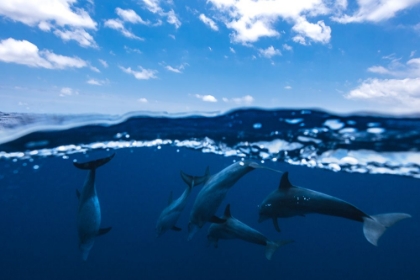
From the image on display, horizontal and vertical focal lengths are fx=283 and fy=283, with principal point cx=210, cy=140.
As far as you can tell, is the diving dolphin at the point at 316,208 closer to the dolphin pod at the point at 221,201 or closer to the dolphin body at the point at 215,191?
the dolphin pod at the point at 221,201

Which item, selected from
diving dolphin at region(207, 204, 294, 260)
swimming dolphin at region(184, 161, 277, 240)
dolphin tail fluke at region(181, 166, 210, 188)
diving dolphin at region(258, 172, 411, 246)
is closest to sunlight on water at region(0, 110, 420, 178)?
dolphin tail fluke at region(181, 166, 210, 188)

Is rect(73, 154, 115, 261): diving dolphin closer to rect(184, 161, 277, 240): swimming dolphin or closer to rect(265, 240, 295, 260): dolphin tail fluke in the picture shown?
rect(184, 161, 277, 240): swimming dolphin

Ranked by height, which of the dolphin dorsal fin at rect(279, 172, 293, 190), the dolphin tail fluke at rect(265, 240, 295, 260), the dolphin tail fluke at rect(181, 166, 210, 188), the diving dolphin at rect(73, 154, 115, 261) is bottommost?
the dolphin tail fluke at rect(265, 240, 295, 260)

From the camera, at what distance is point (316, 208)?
21.0 feet

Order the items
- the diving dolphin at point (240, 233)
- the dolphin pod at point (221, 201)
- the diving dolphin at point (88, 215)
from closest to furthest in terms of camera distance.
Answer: the dolphin pod at point (221, 201), the diving dolphin at point (88, 215), the diving dolphin at point (240, 233)

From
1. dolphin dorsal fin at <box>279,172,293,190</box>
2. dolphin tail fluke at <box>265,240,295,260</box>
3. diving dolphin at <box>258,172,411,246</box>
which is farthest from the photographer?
dolphin tail fluke at <box>265,240,295,260</box>

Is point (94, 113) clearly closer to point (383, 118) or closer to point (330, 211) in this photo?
point (330, 211)

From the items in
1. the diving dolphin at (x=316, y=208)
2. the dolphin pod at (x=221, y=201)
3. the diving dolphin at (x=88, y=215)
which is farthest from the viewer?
the diving dolphin at (x=88, y=215)

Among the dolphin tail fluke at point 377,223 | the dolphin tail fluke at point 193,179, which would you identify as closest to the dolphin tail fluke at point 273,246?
the dolphin tail fluke at point 377,223

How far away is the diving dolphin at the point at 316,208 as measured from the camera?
19.6 ft

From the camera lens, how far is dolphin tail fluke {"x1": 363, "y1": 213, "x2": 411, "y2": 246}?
5.81m

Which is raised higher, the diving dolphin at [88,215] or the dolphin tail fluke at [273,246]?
the diving dolphin at [88,215]

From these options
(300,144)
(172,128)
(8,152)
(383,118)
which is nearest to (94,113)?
(172,128)

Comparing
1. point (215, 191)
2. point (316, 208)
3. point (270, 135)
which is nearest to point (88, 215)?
point (215, 191)
